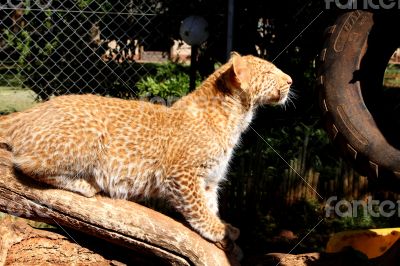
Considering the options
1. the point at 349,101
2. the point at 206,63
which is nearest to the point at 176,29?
the point at 206,63

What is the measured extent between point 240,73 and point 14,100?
659 cm

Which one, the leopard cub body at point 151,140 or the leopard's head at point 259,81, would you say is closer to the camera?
the leopard cub body at point 151,140

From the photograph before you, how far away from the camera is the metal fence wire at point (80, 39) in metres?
9.42

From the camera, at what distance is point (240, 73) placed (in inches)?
232

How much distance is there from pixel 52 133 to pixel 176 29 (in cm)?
475

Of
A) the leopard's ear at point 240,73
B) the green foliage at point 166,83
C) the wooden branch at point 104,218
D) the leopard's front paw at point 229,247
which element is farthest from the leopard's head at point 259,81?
the green foliage at point 166,83

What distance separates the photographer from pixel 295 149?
30.9ft

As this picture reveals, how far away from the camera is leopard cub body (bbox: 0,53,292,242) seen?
526 centimetres

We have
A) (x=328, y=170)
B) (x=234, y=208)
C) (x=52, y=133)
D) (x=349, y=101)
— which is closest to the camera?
(x=52, y=133)

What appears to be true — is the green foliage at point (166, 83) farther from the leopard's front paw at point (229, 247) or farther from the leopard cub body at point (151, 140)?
A: the leopard's front paw at point (229, 247)

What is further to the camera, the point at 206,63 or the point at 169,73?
the point at 169,73

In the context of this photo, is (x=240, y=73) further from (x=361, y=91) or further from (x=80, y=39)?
(x=80, y=39)

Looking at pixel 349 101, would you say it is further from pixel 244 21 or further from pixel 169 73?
pixel 169 73

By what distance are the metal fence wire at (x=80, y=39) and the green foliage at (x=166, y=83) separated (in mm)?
735
